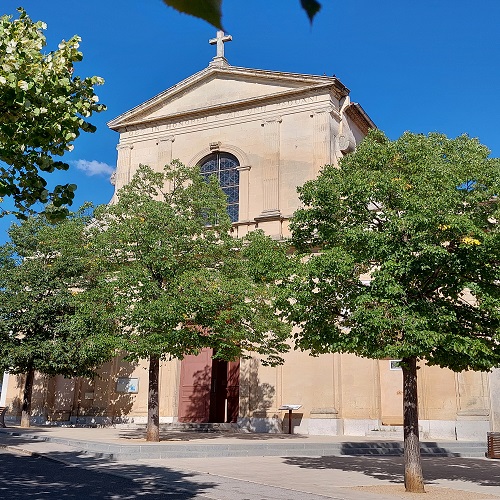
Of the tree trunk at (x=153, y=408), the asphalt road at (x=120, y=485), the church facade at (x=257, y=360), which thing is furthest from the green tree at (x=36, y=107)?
the church facade at (x=257, y=360)

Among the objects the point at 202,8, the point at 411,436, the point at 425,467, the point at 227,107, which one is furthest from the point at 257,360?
the point at 202,8

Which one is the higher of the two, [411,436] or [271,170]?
[271,170]

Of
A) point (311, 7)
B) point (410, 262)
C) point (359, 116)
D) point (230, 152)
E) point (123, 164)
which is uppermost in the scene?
point (359, 116)

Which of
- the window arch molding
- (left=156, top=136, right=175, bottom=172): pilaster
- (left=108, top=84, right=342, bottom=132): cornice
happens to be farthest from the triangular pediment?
the window arch molding

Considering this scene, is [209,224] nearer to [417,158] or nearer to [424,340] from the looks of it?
[417,158]

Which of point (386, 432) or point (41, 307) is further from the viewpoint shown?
point (41, 307)

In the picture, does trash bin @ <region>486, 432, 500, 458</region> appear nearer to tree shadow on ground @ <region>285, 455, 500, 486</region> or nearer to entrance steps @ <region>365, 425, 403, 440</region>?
tree shadow on ground @ <region>285, 455, 500, 486</region>

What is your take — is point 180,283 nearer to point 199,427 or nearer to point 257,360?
point 257,360

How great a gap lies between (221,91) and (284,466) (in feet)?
58.7

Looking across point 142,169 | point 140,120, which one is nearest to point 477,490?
point 142,169

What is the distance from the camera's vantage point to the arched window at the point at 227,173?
2517cm

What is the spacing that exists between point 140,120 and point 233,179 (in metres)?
5.80

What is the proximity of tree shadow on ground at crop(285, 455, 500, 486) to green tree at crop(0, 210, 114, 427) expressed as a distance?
9647 mm

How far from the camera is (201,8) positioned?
2.98ft
